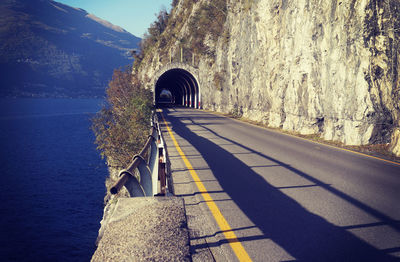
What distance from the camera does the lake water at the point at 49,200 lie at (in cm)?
1770

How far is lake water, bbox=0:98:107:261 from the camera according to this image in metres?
17.7

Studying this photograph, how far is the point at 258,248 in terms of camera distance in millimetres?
3689

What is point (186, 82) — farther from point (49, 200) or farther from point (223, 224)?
point (223, 224)

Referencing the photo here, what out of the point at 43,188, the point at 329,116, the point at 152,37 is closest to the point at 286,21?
the point at 329,116

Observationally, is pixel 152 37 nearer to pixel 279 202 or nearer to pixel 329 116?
pixel 329 116

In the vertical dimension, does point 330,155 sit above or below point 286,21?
below

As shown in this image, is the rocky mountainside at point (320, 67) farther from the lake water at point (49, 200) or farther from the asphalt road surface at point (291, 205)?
the lake water at point (49, 200)

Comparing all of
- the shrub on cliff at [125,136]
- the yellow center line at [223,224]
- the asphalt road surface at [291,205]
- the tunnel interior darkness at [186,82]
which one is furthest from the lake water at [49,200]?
the tunnel interior darkness at [186,82]

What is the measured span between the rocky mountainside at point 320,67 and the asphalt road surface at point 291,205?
10.8ft

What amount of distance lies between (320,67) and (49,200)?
2390 centimetres

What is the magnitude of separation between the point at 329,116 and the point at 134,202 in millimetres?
12538

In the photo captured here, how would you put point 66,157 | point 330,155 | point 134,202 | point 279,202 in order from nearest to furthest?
point 134,202, point 279,202, point 330,155, point 66,157

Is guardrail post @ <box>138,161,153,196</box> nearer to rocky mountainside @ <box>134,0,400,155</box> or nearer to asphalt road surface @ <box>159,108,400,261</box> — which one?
asphalt road surface @ <box>159,108,400,261</box>

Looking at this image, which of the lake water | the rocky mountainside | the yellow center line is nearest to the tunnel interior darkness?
the rocky mountainside
